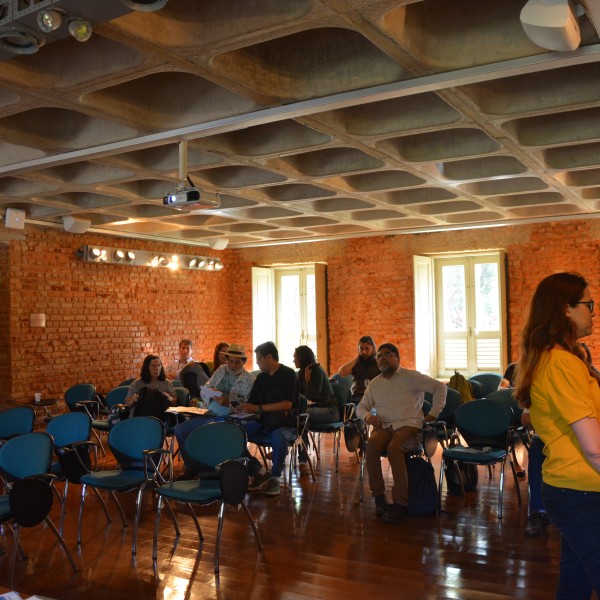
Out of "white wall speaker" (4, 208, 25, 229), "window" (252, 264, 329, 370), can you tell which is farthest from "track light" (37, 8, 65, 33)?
"window" (252, 264, 329, 370)

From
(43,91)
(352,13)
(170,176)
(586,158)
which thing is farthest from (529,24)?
(170,176)

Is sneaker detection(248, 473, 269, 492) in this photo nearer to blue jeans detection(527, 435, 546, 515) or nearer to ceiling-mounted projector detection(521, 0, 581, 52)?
blue jeans detection(527, 435, 546, 515)

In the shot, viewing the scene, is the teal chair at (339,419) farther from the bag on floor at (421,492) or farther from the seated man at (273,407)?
the bag on floor at (421,492)

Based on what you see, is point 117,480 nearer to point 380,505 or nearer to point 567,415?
point 380,505

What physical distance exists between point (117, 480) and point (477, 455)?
312cm

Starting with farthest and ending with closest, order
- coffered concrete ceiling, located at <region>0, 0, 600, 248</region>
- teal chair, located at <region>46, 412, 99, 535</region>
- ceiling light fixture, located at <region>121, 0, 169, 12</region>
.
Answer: teal chair, located at <region>46, 412, 99, 535</region>, coffered concrete ceiling, located at <region>0, 0, 600, 248</region>, ceiling light fixture, located at <region>121, 0, 169, 12</region>

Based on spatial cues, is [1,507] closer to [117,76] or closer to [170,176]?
[117,76]

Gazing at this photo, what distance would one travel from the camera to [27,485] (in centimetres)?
451

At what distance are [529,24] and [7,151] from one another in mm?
5318

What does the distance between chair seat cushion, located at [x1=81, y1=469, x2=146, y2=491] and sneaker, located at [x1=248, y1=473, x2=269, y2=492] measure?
4.85 feet

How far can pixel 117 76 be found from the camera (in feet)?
14.5

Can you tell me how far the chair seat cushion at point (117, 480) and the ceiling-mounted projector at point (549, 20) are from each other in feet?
14.2

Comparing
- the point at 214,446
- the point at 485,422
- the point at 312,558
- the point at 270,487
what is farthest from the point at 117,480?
the point at 485,422

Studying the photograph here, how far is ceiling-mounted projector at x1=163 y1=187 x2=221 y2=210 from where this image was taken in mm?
5867
